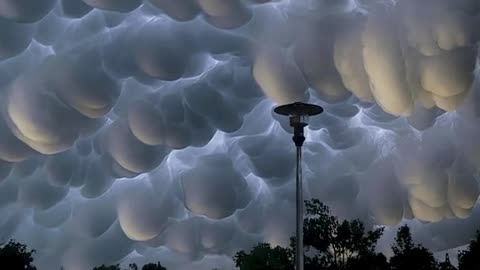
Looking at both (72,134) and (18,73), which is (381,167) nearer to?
(72,134)

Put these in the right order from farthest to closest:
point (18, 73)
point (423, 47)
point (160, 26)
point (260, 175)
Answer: point (260, 175) → point (18, 73) → point (160, 26) → point (423, 47)

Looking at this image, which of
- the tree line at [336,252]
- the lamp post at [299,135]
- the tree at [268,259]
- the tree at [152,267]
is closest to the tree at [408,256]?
the tree line at [336,252]

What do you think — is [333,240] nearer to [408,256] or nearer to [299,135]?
[408,256]

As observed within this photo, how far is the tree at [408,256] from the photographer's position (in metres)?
25.4

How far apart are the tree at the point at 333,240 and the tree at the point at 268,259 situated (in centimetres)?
171

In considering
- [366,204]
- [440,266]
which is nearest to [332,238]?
[366,204]

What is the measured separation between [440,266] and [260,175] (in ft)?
23.0

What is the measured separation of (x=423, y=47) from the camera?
1452cm

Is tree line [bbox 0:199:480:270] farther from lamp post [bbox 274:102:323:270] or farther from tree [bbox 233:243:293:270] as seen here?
lamp post [bbox 274:102:323:270]

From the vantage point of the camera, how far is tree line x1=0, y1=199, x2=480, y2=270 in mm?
22641

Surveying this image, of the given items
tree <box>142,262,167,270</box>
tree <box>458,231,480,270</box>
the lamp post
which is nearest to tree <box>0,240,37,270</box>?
tree <box>142,262,167,270</box>

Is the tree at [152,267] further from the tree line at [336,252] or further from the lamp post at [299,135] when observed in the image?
the lamp post at [299,135]

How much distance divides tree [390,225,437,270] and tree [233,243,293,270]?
351 cm

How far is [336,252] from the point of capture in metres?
22.9
